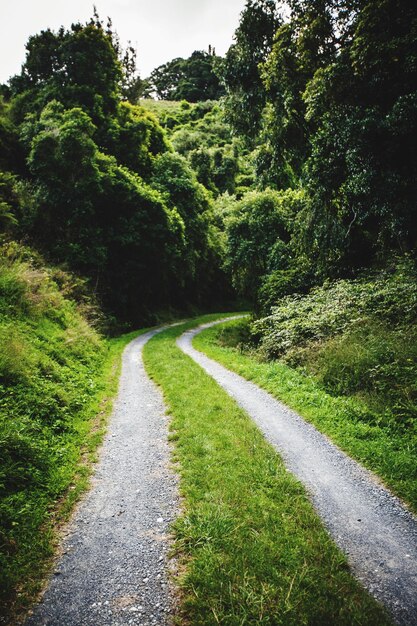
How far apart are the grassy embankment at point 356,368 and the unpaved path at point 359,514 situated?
13.6 inches

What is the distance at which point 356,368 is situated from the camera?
8891 mm

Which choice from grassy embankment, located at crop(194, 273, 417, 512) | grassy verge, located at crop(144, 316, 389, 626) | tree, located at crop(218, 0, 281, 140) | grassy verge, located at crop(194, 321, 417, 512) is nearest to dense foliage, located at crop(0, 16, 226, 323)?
tree, located at crop(218, 0, 281, 140)

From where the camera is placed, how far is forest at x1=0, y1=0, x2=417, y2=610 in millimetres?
7351

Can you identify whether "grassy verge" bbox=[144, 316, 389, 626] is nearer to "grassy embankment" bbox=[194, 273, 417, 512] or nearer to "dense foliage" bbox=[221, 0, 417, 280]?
"grassy embankment" bbox=[194, 273, 417, 512]

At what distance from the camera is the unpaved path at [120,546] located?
325cm

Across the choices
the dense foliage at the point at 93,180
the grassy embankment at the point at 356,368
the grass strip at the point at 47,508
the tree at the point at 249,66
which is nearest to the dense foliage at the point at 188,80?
the dense foliage at the point at 93,180

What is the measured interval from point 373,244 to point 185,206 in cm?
2069

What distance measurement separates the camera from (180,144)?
4925 centimetres

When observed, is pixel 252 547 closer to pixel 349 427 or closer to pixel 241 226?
pixel 349 427

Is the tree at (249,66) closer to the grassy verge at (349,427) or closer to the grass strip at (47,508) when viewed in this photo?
the grassy verge at (349,427)

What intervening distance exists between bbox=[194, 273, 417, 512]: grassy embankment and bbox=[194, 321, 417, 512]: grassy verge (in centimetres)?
2

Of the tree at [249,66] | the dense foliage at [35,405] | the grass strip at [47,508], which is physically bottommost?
the grass strip at [47,508]

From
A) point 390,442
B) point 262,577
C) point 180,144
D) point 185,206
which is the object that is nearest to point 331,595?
point 262,577

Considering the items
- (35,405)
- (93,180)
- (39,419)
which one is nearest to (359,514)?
(39,419)
